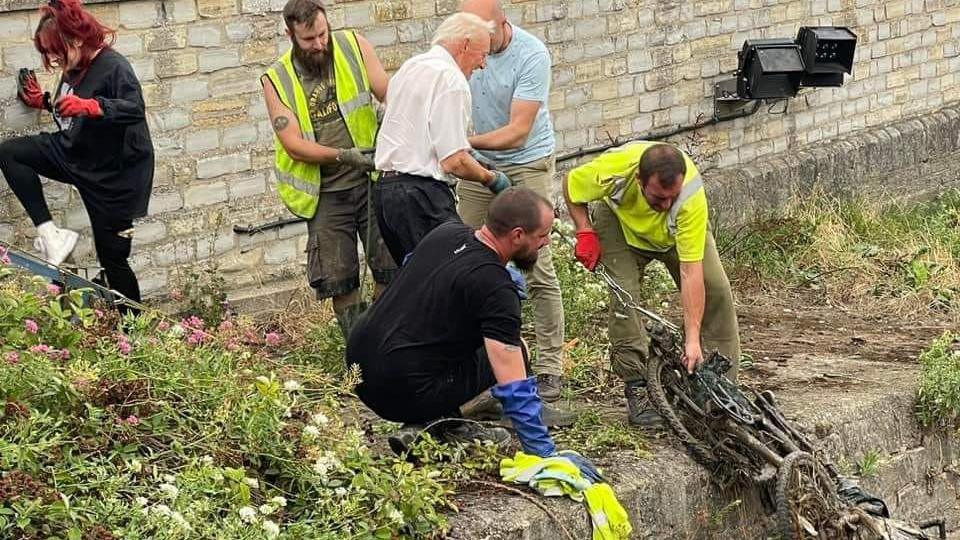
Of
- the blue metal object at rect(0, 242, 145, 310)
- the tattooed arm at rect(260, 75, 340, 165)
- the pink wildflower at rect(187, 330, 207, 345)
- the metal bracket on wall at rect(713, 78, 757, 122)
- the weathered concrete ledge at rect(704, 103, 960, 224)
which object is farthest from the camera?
the metal bracket on wall at rect(713, 78, 757, 122)

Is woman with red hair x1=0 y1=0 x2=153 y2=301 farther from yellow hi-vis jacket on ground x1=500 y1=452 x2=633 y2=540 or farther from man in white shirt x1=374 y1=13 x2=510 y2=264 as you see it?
yellow hi-vis jacket on ground x1=500 y1=452 x2=633 y2=540

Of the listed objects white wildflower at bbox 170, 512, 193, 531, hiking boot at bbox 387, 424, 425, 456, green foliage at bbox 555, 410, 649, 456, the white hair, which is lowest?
green foliage at bbox 555, 410, 649, 456

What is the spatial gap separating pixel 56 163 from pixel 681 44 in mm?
6084

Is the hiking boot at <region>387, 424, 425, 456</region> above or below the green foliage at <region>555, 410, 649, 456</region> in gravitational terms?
above

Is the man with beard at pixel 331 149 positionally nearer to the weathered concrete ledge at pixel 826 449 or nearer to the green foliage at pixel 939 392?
the weathered concrete ledge at pixel 826 449

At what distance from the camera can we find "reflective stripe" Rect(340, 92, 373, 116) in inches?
286

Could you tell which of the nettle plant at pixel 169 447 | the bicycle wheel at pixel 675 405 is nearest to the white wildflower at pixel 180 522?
the nettle plant at pixel 169 447

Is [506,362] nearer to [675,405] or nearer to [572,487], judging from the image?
[572,487]

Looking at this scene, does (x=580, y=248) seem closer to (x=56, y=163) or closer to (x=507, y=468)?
(x=507, y=468)

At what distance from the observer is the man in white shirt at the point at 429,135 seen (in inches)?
260

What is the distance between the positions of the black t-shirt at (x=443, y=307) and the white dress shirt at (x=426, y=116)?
703mm

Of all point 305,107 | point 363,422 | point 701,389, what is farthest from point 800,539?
point 305,107

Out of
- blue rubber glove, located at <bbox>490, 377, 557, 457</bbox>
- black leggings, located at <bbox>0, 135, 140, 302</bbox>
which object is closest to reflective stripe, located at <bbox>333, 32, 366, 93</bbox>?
black leggings, located at <bbox>0, 135, 140, 302</bbox>

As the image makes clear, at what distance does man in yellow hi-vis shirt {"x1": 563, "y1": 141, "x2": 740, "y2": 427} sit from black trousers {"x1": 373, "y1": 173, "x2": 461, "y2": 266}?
0.61 m
